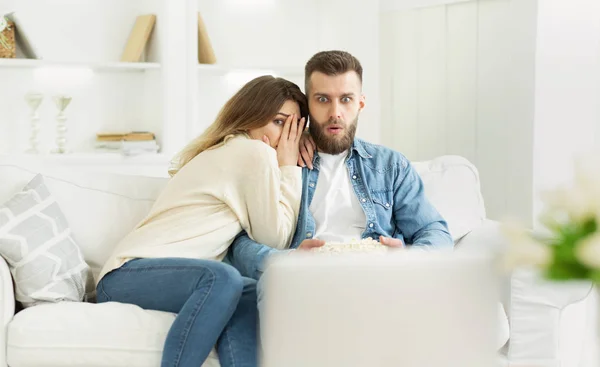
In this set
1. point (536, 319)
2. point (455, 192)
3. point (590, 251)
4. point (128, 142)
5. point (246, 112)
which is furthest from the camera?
point (128, 142)

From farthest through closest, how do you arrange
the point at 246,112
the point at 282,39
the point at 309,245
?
the point at 282,39
the point at 246,112
the point at 309,245

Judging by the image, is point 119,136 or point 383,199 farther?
point 119,136

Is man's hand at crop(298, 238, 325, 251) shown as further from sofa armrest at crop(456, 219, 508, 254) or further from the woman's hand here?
sofa armrest at crop(456, 219, 508, 254)

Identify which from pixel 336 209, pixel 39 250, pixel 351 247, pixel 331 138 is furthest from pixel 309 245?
pixel 39 250

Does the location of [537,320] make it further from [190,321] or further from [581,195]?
[581,195]

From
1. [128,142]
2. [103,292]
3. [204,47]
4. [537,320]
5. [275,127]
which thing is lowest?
[537,320]

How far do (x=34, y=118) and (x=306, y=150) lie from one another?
81.3 inches

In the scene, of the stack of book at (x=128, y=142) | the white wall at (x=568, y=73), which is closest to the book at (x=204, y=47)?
the stack of book at (x=128, y=142)

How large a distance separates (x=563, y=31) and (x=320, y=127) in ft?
5.90

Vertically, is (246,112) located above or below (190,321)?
above

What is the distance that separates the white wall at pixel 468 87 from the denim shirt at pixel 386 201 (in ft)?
4.37

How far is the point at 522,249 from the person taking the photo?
3.22 feet

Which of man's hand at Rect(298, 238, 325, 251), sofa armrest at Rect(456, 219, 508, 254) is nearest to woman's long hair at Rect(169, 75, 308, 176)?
man's hand at Rect(298, 238, 325, 251)

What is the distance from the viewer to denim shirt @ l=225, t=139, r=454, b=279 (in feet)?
9.52
